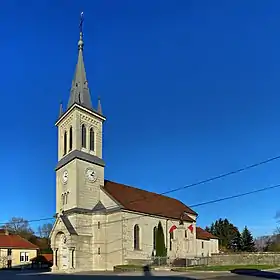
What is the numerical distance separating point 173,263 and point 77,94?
2337 cm

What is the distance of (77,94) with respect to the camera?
5081cm

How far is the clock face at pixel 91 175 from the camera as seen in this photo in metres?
47.1

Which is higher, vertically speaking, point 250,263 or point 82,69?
point 82,69

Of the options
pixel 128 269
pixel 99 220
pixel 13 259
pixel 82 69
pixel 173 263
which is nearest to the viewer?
pixel 128 269

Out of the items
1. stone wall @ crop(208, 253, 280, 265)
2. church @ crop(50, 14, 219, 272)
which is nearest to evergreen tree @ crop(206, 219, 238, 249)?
church @ crop(50, 14, 219, 272)

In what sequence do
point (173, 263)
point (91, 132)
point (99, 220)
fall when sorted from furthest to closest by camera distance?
1. point (91, 132)
2. point (99, 220)
3. point (173, 263)

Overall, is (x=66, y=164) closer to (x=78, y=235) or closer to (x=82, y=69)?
(x=78, y=235)

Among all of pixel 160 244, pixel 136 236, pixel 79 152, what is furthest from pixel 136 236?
pixel 79 152

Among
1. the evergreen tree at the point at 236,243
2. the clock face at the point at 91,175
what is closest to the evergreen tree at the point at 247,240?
the evergreen tree at the point at 236,243

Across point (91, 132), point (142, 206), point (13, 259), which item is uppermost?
point (91, 132)

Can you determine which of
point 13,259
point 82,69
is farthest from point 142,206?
point 13,259

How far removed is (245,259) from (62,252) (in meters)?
19.7

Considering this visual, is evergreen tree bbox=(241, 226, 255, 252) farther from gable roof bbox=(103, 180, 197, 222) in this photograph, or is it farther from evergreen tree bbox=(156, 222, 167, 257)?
evergreen tree bbox=(156, 222, 167, 257)

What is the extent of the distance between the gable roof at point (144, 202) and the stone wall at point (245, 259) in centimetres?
1045
